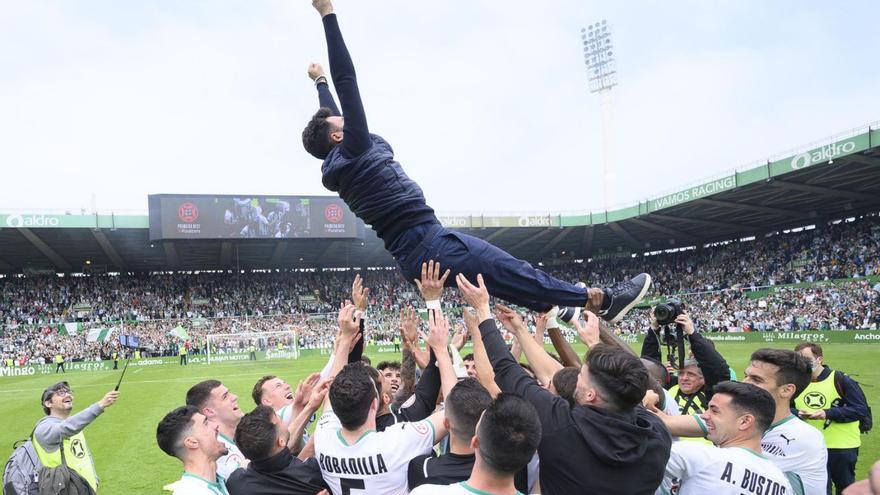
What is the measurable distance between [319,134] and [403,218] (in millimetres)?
765

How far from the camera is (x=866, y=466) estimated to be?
7188 mm

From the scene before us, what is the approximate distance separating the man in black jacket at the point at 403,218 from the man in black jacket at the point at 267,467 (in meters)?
1.25

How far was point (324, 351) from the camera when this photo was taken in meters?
34.1

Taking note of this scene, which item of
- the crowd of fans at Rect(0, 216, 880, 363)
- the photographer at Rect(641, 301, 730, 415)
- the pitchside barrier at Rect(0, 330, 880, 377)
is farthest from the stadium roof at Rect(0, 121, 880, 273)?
the photographer at Rect(641, 301, 730, 415)

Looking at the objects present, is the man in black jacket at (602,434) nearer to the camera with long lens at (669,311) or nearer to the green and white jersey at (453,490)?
the green and white jersey at (453,490)

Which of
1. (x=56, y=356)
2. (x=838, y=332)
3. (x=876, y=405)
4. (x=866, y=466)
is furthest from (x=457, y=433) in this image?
(x=56, y=356)

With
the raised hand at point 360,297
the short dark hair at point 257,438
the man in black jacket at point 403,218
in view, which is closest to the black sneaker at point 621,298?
the man in black jacket at point 403,218

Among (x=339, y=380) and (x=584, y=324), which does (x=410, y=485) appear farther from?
(x=584, y=324)

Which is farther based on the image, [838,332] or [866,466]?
[838,332]

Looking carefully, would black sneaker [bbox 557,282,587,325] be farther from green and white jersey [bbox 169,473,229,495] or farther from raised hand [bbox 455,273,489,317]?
green and white jersey [bbox 169,473,229,495]

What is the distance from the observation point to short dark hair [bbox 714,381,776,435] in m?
2.97

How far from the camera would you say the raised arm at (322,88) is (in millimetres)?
4051

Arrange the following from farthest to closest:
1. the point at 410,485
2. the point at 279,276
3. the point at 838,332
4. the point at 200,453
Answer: the point at 279,276, the point at 838,332, the point at 200,453, the point at 410,485

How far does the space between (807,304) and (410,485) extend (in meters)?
32.2
